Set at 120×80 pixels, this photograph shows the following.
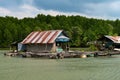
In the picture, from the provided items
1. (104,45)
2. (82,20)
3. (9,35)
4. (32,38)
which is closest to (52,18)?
(82,20)

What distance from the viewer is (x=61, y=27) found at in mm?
99562

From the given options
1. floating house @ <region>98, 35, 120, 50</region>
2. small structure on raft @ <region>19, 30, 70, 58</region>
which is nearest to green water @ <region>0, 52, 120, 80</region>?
small structure on raft @ <region>19, 30, 70, 58</region>

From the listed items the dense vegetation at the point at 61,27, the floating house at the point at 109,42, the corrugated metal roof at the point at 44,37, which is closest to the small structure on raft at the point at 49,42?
the corrugated metal roof at the point at 44,37

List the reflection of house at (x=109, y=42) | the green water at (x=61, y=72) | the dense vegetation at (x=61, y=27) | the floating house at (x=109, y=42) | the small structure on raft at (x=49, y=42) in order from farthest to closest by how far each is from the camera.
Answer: the dense vegetation at (x=61, y=27), the reflection of house at (x=109, y=42), the floating house at (x=109, y=42), the small structure on raft at (x=49, y=42), the green water at (x=61, y=72)

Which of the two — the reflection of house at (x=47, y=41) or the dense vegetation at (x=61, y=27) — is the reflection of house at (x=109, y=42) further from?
the dense vegetation at (x=61, y=27)

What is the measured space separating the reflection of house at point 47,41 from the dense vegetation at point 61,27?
2549 centimetres

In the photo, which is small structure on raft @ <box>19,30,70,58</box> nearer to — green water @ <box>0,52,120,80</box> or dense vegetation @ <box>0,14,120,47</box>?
green water @ <box>0,52,120,80</box>

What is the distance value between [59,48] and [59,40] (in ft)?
4.35

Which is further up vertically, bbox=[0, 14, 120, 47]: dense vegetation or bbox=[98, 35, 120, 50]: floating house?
bbox=[0, 14, 120, 47]: dense vegetation

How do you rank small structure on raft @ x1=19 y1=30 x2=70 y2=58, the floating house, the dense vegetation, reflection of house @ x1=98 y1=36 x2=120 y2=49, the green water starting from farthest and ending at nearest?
the dense vegetation
reflection of house @ x1=98 y1=36 x2=120 y2=49
the floating house
small structure on raft @ x1=19 y1=30 x2=70 y2=58
the green water

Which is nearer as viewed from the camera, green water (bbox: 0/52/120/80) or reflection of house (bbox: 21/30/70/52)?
green water (bbox: 0/52/120/80)

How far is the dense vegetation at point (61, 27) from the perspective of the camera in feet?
289

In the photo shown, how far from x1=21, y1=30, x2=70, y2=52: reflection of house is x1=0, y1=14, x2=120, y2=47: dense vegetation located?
83.6 ft

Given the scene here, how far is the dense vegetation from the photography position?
88062mm
